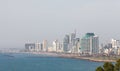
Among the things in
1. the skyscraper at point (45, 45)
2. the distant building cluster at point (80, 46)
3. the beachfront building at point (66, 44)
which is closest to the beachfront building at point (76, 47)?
the distant building cluster at point (80, 46)

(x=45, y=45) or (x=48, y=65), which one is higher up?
(x=45, y=45)

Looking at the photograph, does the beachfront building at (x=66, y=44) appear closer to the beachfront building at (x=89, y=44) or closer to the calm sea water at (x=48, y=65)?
the beachfront building at (x=89, y=44)

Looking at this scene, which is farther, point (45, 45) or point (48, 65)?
point (45, 45)

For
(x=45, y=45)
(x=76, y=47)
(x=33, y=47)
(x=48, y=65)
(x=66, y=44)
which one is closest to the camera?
(x=48, y=65)

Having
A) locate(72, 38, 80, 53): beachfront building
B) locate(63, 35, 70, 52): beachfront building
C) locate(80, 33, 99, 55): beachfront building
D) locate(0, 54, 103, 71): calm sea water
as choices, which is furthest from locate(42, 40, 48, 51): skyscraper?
locate(0, 54, 103, 71): calm sea water

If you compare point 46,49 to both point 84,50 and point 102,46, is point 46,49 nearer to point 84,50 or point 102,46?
point 102,46

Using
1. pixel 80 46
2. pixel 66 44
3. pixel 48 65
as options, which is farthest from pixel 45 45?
pixel 48 65

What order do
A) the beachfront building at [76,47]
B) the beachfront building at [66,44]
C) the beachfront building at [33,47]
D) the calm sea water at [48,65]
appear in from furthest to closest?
1. the beachfront building at [33,47]
2. the beachfront building at [66,44]
3. the beachfront building at [76,47]
4. the calm sea water at [48,65]

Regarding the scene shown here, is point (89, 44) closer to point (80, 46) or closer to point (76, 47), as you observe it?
point (80, 46)

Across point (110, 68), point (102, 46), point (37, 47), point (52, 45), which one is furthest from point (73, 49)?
point (110, 68)
